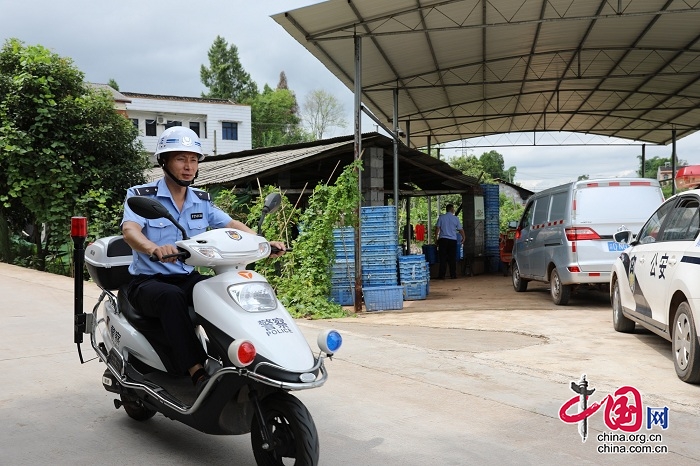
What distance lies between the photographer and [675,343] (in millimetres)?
6152

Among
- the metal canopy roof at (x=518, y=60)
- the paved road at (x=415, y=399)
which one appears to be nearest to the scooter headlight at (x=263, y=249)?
the paved road at (x=415, y=399)

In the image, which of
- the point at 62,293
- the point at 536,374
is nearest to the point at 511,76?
the point at 62,293

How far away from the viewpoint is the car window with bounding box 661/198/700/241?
6184mm

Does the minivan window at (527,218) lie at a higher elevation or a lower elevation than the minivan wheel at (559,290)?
higher

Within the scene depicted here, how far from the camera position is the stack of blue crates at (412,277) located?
13094mm

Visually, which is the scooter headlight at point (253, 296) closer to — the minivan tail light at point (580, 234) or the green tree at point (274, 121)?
the minivan tail light at point (580, 234)

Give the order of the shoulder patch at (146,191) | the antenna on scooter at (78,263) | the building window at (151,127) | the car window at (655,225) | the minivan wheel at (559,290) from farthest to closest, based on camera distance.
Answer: the building window at (151,127) → the minivan wheel at (559,290) → the car window at (655,225) → the antenna on scooter at (78,263) → the shoulder patch at (146,191)

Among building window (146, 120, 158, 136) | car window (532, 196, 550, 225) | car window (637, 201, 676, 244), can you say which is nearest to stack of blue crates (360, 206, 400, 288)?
car window (532, 196, 550, 225)

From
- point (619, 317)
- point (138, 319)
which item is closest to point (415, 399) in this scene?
point (138, 319)

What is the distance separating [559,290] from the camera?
11.3 metres

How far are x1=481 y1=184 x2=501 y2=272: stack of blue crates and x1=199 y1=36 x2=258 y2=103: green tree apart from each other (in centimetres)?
4586

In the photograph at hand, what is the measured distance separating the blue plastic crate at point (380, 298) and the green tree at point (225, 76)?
54.9 metres

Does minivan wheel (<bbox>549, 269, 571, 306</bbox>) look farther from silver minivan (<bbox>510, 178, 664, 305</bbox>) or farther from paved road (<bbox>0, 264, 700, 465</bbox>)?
paved road (<bbox>0, 264, 700, 465</bbox>)

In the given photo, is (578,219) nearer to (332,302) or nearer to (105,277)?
(332,302)
